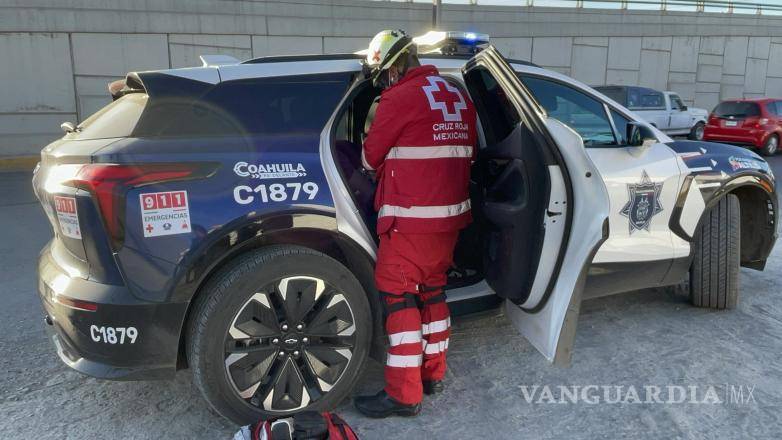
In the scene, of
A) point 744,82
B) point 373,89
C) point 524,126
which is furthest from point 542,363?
point 744,82

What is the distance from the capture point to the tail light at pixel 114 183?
2.31 meters

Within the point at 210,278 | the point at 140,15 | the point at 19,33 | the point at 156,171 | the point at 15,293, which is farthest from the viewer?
the point at 140,15

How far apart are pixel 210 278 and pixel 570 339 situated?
169cm

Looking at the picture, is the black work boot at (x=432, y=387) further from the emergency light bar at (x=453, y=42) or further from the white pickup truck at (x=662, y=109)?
the white pickup truck at (x=662, y=109)

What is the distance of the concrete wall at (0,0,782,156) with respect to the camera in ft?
40.1

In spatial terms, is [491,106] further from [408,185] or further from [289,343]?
[289,343]

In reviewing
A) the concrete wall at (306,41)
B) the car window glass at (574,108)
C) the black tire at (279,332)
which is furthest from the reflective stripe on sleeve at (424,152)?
the concrete wall at (306,41)

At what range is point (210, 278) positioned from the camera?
2553 millimetres

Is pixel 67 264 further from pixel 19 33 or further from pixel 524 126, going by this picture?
pixel 19 33

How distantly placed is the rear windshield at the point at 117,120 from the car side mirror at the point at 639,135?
2472 mm

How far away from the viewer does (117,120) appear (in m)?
2.69

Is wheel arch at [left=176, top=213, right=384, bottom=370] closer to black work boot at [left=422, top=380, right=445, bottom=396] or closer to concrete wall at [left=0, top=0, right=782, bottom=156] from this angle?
black work boot at [left=422, top=380, right=445, bottom=396]

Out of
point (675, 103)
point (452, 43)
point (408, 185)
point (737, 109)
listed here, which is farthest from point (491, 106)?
point (675, 103)

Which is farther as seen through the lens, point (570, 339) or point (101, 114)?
point (101, 114)
